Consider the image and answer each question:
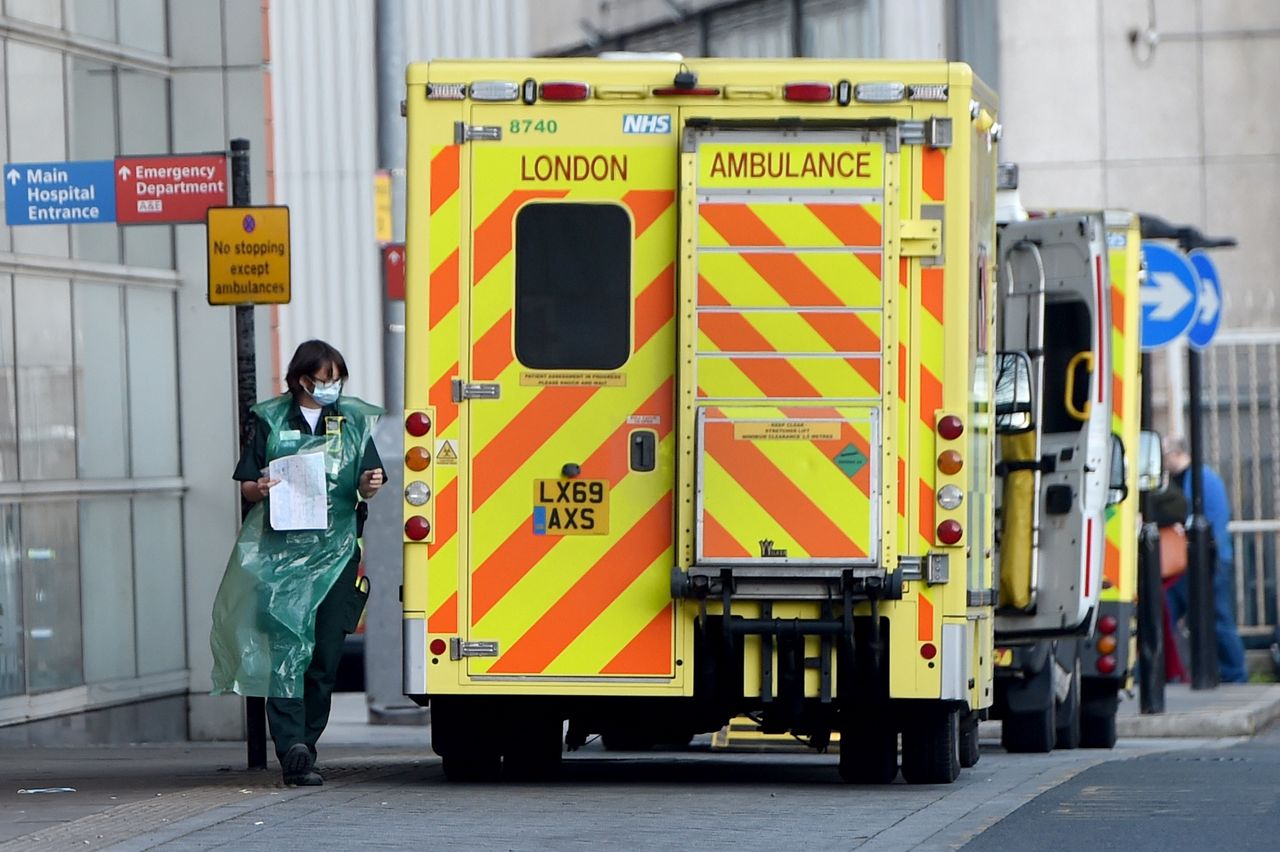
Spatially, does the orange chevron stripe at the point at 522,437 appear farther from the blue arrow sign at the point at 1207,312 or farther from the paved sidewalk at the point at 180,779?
the blue arrow sign at the point at 1207,312

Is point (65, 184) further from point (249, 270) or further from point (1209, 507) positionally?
point (1209, 507)

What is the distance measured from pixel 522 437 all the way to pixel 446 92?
1.32 m

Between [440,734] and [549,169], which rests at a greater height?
[549,169]

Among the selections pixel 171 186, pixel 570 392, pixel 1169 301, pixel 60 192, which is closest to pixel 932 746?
pixel 570 392

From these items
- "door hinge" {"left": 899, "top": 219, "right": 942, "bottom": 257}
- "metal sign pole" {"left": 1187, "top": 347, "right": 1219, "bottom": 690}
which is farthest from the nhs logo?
"metal sign pole" {"left": 1187, "top": 347, "right": 1219, "bottom": 690}

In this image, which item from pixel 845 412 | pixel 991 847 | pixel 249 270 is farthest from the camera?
pixel 249 270

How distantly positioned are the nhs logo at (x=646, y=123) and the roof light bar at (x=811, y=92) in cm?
48

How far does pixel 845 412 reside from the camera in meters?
9.88

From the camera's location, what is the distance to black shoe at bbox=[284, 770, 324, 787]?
10273 millimetres

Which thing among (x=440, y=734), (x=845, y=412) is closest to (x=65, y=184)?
(x=440, y=734)

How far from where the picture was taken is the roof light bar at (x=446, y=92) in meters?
10.1

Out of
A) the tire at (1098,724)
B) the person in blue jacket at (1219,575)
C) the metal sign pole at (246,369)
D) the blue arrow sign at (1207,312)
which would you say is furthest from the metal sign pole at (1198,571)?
the metal sign pole at (246,369)

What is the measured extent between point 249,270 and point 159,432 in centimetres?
331

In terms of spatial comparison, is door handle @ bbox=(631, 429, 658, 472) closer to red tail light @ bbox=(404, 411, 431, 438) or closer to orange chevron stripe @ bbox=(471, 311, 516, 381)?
orange chevron stripe @ bbox=(471, 311, 516, 381)
